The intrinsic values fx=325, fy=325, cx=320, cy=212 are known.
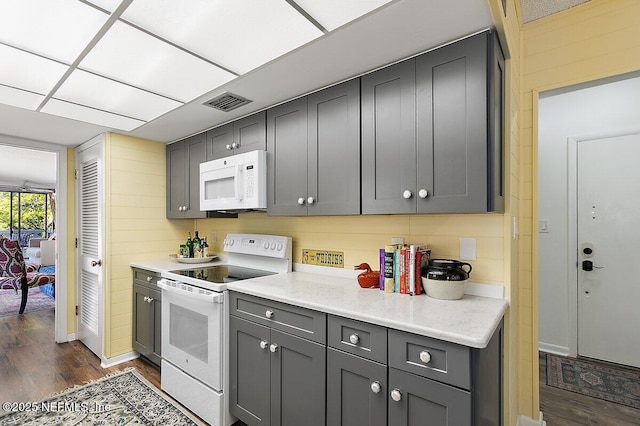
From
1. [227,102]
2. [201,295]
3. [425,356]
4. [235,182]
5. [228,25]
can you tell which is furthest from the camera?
[235,182]

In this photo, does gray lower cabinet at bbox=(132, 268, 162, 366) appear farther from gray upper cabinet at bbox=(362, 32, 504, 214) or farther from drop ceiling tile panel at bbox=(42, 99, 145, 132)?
gray upper cabinet at bbox=(362, 32, 504, 214)

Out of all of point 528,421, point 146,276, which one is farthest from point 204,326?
point 528,421

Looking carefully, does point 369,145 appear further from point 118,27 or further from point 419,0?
point 118,27

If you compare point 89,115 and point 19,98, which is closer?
point 19,98

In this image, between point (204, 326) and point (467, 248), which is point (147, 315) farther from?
point (467, 248)

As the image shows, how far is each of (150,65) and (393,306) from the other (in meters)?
1.81

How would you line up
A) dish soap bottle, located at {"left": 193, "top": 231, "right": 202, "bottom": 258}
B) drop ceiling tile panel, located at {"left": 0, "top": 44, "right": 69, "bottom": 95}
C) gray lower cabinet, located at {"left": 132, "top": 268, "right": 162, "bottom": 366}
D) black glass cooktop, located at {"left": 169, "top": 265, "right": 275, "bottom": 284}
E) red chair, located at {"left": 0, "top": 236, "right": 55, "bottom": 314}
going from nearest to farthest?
drop ceiling tile panel, located at {"left": 0, "top": 44, "right": 69, "bottom": 95} < black glass cooktop, located at {"left": 169, "top": 265, "right": 275, "bottom": 284} < gray lower cabinet, located at {"left": 132, "top": 268, "right": 162, "bottom": 366} < dish soap bottle, located at {"left": 193, "top": 231, "right": 202, "bottom": 258} < red chair, located at {"left": 0, "top": 236, "right": 55, "bottom": 314}

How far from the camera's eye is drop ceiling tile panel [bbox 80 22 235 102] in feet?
5.12

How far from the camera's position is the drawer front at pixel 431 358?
1.18 m

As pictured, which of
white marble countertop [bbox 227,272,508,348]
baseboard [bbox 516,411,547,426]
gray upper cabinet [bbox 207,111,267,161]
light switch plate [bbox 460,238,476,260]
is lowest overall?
baseboard [bbox 516,411,547,426]

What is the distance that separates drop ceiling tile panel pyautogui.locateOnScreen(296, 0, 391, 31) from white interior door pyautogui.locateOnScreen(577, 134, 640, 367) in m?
2.81

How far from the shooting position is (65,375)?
9.03ft

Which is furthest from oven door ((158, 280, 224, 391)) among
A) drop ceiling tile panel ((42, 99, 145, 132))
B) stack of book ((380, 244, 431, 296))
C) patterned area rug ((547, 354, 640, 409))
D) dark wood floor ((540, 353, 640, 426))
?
patterned area rug ((547, 354, 640, 409))

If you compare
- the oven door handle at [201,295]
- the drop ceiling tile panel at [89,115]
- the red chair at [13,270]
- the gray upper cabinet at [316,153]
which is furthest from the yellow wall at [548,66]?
the red chair at [13,270]
